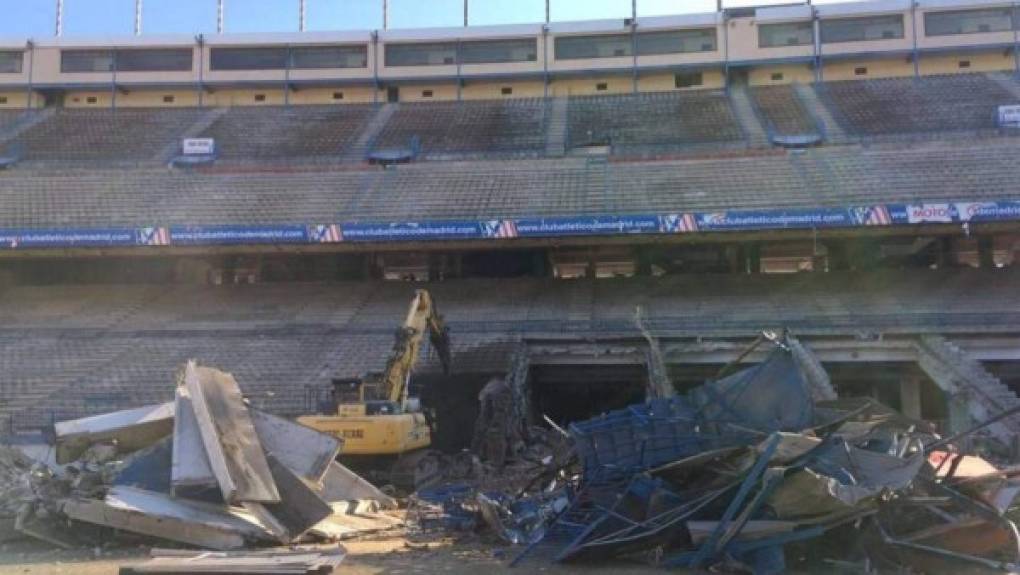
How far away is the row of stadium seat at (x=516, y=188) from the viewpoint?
25891mm

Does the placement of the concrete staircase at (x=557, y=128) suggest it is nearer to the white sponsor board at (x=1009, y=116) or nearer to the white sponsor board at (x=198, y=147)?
the white sponsor board at (x=198, y=147)

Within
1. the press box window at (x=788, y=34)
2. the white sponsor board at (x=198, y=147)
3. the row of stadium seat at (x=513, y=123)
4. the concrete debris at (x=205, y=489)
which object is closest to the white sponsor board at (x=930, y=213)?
the row of stadium seat at (x=513, y=123)

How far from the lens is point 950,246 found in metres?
26.2

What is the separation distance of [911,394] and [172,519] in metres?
18.6

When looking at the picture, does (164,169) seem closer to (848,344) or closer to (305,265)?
(305,265)

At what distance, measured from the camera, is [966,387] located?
1797 centimetres

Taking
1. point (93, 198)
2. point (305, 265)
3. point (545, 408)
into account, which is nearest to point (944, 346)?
point (545, 408)

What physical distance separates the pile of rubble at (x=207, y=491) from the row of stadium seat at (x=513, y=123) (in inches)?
891

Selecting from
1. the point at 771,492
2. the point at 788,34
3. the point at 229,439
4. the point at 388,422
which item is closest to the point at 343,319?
the point at 388,422

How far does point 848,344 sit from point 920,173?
9.12 meters

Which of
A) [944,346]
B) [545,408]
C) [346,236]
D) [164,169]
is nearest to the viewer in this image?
[944,346]

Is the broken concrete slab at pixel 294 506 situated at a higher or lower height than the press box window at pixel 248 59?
Answer: lower

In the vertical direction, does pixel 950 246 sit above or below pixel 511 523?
above

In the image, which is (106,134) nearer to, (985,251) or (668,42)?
(668,42)
